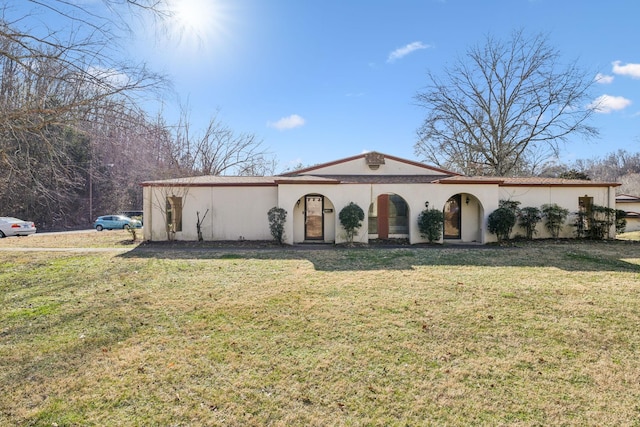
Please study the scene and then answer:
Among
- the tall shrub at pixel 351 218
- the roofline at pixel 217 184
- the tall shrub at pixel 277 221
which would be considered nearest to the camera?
the tall shrub at pixel 351 218

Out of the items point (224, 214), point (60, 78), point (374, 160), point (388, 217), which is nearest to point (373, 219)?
point (388, 217)

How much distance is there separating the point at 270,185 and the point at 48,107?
399 inches

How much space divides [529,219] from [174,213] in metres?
16.9

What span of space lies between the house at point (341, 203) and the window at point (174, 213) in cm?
4

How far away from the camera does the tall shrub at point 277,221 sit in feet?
45.8

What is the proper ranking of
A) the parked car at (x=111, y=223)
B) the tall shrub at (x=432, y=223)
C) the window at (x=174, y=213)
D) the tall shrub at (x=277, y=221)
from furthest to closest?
the parked car at (x=111, y=223)
the window at (x=174, y=213)
the tall shrub at (x=432, y=223)
the tall shrub at (x=277, y=221)

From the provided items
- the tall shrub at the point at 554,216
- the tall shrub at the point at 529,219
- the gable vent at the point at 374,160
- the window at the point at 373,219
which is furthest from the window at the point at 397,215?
the tall shrub at the point at 554,216

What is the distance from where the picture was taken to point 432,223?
553 inches

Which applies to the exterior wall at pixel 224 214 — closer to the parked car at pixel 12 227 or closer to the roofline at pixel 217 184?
the roofline at pixel 217 184

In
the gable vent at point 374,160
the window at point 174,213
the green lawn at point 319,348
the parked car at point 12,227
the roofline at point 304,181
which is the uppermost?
the gable vent at point 374,160

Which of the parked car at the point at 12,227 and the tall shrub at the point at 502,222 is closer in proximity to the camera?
the tall shrub at the point at 502,222

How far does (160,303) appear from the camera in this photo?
6098 mm

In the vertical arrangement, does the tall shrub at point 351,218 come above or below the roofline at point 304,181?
below

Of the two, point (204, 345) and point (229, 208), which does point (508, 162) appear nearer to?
point (229, 208)
